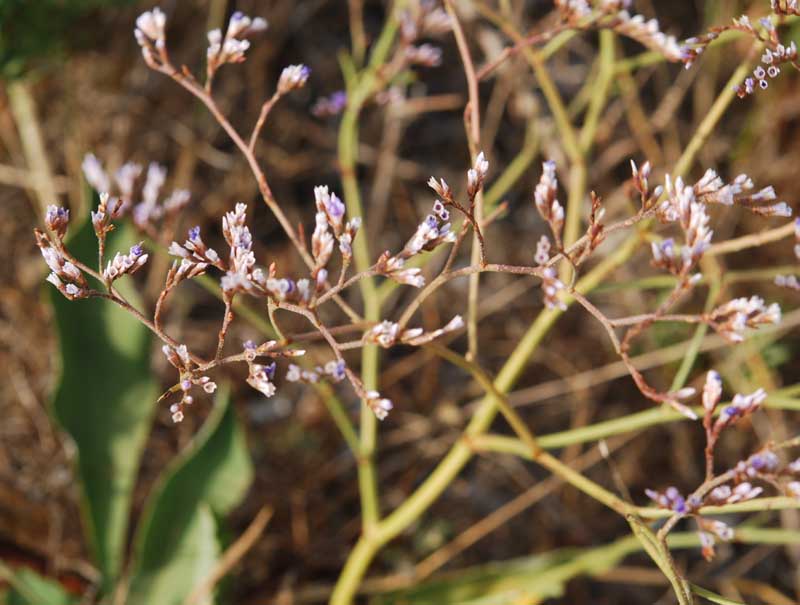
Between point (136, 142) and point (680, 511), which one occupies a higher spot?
point (136, 142)

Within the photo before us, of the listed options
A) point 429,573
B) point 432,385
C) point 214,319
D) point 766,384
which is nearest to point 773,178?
point 766,384

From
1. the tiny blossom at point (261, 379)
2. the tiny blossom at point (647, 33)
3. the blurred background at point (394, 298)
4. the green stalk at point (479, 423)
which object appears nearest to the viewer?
the tiny blossom at point (261, 379)

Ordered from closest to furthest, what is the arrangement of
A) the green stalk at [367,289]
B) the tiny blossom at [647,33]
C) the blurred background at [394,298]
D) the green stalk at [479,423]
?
the tiny blossom at [647,33], the green stalk at [479,423], the green stalk at [367,289], the blurred background at [394,298]

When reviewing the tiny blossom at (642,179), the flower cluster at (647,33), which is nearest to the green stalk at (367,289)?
the flower cluster at (647,33)

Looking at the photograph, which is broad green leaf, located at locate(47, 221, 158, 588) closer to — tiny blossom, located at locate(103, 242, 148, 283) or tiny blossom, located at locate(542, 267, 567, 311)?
tiny blossom, located at locate(103, 242, 148, 283)

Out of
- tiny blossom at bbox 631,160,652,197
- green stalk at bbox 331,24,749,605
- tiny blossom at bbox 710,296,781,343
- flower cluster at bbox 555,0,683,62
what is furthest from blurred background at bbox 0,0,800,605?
tiny blossom at bbox 710,296,781,343

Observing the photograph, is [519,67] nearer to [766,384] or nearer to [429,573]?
[766,384]

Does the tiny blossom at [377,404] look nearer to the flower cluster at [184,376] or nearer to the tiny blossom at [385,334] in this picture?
the tiny blossom at [385,334]

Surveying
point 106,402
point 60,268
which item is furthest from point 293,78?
point 106,402
